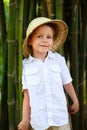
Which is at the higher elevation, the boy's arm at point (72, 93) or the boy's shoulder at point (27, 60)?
the boy's shoulder at point (27, 60)

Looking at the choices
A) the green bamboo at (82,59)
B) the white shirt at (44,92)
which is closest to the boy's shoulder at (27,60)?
the white shirt at (44,92)

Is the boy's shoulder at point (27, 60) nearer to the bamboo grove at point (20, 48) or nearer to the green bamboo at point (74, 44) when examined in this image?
the bamboo grove at point (20, 48)

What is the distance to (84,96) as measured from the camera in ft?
7.77

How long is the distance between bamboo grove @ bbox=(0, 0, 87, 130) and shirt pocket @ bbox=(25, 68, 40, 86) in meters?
0.08

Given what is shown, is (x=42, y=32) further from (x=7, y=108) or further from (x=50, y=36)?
(x=7, y=108)

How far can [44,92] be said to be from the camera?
180 cm

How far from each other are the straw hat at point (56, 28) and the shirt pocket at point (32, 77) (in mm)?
140

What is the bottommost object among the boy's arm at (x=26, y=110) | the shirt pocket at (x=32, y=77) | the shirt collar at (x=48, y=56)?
the boy's arm at (x=26, y=110)

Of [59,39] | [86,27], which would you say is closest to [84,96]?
[86,27]

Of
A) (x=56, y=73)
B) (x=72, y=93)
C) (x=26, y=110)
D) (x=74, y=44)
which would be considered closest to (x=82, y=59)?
(x=74, y=44)

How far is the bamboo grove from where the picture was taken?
6.40 feet

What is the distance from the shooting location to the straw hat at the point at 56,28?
179 centimetres

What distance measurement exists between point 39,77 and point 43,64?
58 mm

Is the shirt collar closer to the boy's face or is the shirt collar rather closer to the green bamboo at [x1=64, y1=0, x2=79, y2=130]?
the boy's face
